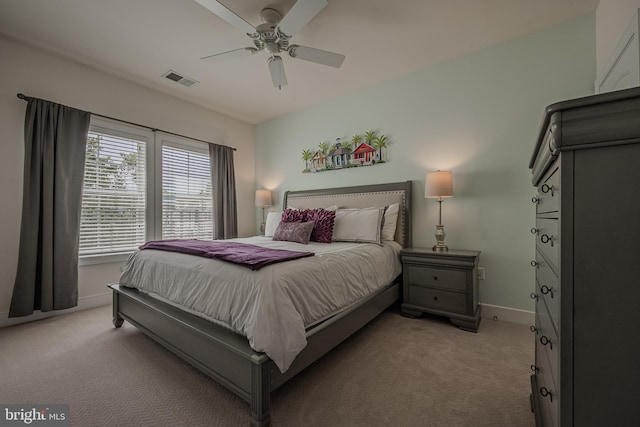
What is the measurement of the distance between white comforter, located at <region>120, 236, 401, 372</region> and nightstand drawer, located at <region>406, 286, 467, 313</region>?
21.4 inches

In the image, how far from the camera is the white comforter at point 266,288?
139cm

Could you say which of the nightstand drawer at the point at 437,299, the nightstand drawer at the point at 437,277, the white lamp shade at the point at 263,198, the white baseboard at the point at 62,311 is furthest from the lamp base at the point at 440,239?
the white baseboard at the point at 62,311

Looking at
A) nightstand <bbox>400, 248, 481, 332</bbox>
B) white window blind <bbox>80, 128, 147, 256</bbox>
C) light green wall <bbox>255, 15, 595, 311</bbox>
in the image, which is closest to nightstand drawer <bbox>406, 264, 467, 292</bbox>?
nightstand <bbox>400, 248, 481, 332</bbox>

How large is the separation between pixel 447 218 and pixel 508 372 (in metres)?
1.59

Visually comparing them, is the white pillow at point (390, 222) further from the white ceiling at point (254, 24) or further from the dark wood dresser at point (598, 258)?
the dark wood dresser at point (598, 258)

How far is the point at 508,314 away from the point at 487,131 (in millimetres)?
1871

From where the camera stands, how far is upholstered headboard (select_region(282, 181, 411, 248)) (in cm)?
318

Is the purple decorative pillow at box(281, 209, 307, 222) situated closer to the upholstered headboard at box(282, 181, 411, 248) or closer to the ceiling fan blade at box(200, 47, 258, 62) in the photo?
the upholstered headboard at box(282, 181, 411, 248)

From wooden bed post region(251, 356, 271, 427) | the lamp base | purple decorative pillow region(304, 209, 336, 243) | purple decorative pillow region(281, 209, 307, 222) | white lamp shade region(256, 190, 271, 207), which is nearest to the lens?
wooden bed post region(251, 356, 271, 427)

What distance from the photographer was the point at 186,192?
4.04 metres

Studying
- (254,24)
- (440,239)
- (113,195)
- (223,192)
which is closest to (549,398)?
(440,239)

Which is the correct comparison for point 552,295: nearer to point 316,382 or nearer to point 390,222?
point 316,382

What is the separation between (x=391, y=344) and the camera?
7.23 feet

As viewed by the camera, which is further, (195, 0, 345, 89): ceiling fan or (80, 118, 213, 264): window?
(80, 118, 213, 264): window
